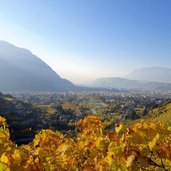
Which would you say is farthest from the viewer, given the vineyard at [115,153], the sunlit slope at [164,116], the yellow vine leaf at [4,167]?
the sunlit slope at [164,116]

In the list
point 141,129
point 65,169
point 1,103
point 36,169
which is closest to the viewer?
point 141,129

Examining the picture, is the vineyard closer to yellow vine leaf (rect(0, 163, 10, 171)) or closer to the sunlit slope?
yellow vine leaf (rect(0, 163, 10, 171))

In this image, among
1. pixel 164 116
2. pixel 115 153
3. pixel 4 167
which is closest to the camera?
pixel 115 153

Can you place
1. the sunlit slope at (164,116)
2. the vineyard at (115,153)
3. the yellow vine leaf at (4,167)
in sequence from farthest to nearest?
the sunlit slope at (164,116)
the yellow vine leaf at (4,167)
the vineyard at (115,153)

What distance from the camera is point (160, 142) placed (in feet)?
16.3

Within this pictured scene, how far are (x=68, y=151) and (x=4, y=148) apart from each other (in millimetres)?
2108

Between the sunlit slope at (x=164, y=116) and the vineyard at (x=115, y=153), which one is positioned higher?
the vineyard at (x=115, y=153)

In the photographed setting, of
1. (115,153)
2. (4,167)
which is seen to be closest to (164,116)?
(4,167)

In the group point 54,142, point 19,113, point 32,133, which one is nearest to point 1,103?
point 19,113

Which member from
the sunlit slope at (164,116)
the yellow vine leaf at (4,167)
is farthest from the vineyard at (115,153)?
the sunlit slope at (164,116)

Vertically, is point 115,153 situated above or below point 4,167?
above

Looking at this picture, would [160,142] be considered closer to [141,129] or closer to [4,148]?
[141,129]

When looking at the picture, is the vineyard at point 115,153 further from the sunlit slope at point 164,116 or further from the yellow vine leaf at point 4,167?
the sunlit slope at point 164,116

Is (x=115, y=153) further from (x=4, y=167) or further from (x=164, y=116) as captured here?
(x=164, y=116)
